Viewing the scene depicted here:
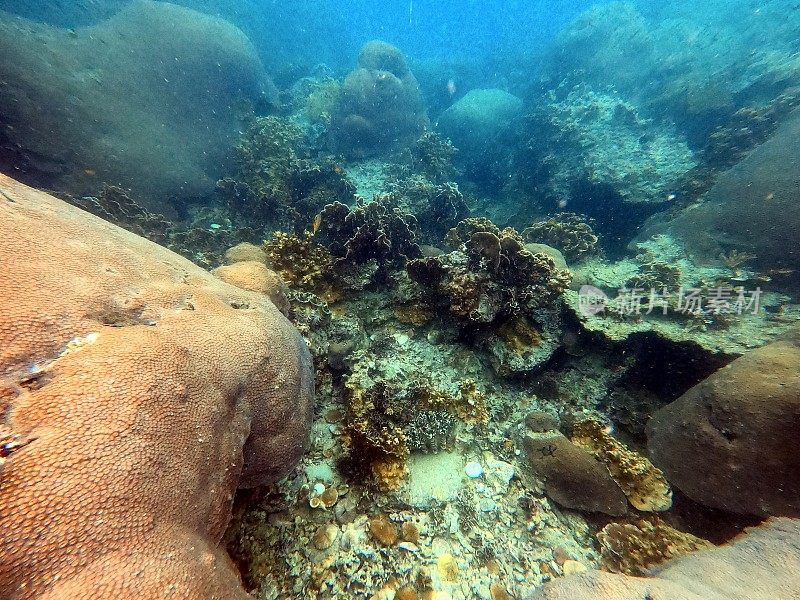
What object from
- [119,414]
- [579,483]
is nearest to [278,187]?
[119,414]

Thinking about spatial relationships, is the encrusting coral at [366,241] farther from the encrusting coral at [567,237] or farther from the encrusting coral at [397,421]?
the encrusting coral at [567,237]

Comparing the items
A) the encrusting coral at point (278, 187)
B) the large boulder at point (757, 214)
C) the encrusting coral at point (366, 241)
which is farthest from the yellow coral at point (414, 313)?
the large boulder at point (757, 214)

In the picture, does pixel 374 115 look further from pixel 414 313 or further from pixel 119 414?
pixel 119 414

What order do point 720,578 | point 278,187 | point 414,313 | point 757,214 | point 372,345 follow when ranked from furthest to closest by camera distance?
point 278,187 < point 757,214 < point 414,313 < point 372,345 < point 720,578

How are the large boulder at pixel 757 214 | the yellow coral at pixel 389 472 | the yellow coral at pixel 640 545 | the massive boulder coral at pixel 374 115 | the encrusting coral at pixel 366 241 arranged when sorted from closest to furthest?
the yellow coral at pixel 640 545, the yellow coral at pixel 389 472, the encrusting coral at pixel 366 241, the large boulder at pixel 757 214, the massive boulder coral at pixel 374 115

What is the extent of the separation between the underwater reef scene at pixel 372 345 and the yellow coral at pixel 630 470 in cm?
3

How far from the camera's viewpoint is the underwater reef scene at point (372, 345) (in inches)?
67.7

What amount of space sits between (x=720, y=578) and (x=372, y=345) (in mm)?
3978

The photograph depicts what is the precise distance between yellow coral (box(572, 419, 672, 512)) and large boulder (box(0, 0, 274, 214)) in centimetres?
1109

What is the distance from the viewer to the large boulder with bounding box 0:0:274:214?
801 centimetres

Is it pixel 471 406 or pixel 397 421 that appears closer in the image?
pixel 397 421

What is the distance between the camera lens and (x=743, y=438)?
11.5 feet

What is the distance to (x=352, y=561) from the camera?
9.42 feet

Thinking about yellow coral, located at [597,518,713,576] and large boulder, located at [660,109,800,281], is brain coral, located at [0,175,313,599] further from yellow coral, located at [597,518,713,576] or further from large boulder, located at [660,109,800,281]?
large boulder, located at [660,109,800,281]
